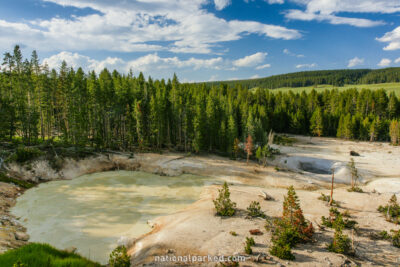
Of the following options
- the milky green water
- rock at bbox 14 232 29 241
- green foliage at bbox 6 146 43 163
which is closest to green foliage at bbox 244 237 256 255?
the milky green water

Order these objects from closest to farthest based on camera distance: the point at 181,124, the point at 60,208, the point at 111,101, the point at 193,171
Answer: the point at 60,208
the point at 193,171
the point at 111,101
the point at 181,124

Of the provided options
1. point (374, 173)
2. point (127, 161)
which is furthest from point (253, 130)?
point (127, 161)

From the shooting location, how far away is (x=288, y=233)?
19.6 meters

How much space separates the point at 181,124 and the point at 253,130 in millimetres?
21034

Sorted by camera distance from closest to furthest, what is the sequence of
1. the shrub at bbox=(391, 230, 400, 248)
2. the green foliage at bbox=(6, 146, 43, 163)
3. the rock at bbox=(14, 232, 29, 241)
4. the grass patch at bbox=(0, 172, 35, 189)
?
1. the rock at bbox=(14, 232, 29, 241)
2. the shrub at bbox=(391, 230, 400, 248)
3. the grass patch at bbox=(0, 172, 35, 189)
4. the green foliage at bbox=(6, 146, 43, 163)

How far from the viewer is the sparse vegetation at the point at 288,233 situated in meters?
18.0

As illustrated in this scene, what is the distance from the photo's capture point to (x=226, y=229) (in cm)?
2286

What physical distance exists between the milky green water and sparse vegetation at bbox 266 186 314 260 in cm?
1365

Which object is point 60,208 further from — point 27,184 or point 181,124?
point 181,124

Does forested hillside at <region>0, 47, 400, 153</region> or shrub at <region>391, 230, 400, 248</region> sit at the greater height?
forested hillside at <region>0, 47, 400, 153</region>

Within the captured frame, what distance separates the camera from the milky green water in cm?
2267

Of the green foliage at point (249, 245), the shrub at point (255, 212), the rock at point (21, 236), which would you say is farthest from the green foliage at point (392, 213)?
the rock at point (21, 236)

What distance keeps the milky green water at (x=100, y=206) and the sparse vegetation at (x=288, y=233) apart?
13.7 metres

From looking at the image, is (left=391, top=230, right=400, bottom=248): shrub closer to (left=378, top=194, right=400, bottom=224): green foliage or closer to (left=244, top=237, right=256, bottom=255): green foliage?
(left=378, top=194, right=400, bottom=224): green foliage
